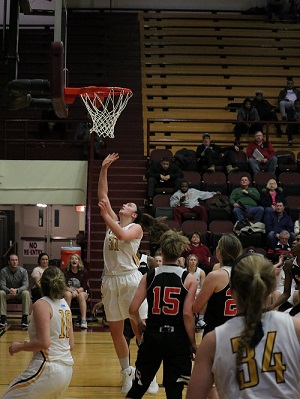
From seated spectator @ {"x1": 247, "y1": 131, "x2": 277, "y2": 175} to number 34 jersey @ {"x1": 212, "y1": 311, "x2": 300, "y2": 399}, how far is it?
13.1m

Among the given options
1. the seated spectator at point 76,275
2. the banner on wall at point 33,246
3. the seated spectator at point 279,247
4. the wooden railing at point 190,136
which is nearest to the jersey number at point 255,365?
the seated spectator at point 76,275

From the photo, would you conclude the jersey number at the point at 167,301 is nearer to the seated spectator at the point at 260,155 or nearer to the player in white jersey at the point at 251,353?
the player in white jersey at the point at 251,353

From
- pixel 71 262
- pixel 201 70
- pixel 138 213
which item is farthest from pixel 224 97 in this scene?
pixel 138 213

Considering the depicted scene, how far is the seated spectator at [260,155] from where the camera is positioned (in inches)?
619

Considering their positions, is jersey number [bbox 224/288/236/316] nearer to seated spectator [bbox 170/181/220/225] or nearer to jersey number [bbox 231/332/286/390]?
jersey number [bbox 231/332/286/390]

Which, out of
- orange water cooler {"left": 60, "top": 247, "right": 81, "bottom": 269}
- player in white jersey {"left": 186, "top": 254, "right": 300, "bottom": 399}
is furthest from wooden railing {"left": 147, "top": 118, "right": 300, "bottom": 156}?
player in white jersey {"left": 186, "top": 254, "right": 300, "bottom": 399}

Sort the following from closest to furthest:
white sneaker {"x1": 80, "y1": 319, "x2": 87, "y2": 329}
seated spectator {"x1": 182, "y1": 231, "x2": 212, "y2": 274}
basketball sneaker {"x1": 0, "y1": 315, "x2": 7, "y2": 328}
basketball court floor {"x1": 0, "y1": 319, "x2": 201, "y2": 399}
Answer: basketball court floor {"x1": 0, "y1": 319, "x2": 201, "y2": 399} < white sneaker {"x1": 80, "y1": 319, "x2": 87, "y2": 329} < basketball sneaker {"x1": 0, "y1": 315, "x2": 7, "y2": 328} < seated spectator {"x1": 182, "y1": 231, "x2": 212, "y2": 274}

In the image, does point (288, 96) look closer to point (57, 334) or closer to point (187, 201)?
point (187, 201)

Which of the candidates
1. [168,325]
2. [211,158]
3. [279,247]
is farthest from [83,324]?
[168,325]

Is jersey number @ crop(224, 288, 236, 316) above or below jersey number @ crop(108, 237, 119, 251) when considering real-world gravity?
below

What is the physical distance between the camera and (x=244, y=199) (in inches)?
571

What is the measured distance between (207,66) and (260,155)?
587 centimetres

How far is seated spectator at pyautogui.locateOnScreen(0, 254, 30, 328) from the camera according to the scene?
12594 millimetres

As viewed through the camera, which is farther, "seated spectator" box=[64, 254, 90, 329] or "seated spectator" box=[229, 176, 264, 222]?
"seated spectator" box=[229, 176, 264, 222]
